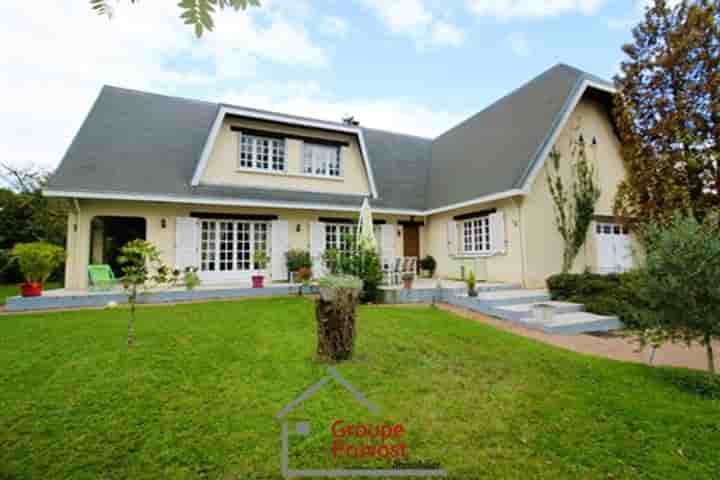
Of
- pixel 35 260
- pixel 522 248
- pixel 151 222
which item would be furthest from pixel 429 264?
pixel 35 260

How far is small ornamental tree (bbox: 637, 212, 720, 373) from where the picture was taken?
11.8 feet

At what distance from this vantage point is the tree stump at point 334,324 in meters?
4.16

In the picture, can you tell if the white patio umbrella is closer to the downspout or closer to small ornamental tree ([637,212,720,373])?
the downspout

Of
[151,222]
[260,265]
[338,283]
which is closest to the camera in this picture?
[338,283]

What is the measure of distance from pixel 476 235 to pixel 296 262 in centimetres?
610

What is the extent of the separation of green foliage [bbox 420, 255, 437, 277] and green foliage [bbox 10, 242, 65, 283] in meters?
11.2

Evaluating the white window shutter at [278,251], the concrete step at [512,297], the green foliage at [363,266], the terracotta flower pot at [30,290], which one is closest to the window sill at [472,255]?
the concrete step at [512,297]

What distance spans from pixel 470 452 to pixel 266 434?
152 cm

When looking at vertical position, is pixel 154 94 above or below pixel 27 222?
above

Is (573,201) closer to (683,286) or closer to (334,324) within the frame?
(683,286)

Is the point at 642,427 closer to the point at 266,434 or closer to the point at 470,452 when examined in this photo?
the point at 470,452

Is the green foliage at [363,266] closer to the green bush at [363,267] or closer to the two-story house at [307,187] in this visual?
the green bush at [363,267]

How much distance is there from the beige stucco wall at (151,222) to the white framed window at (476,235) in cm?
524

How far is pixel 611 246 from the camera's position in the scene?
10.3 m
